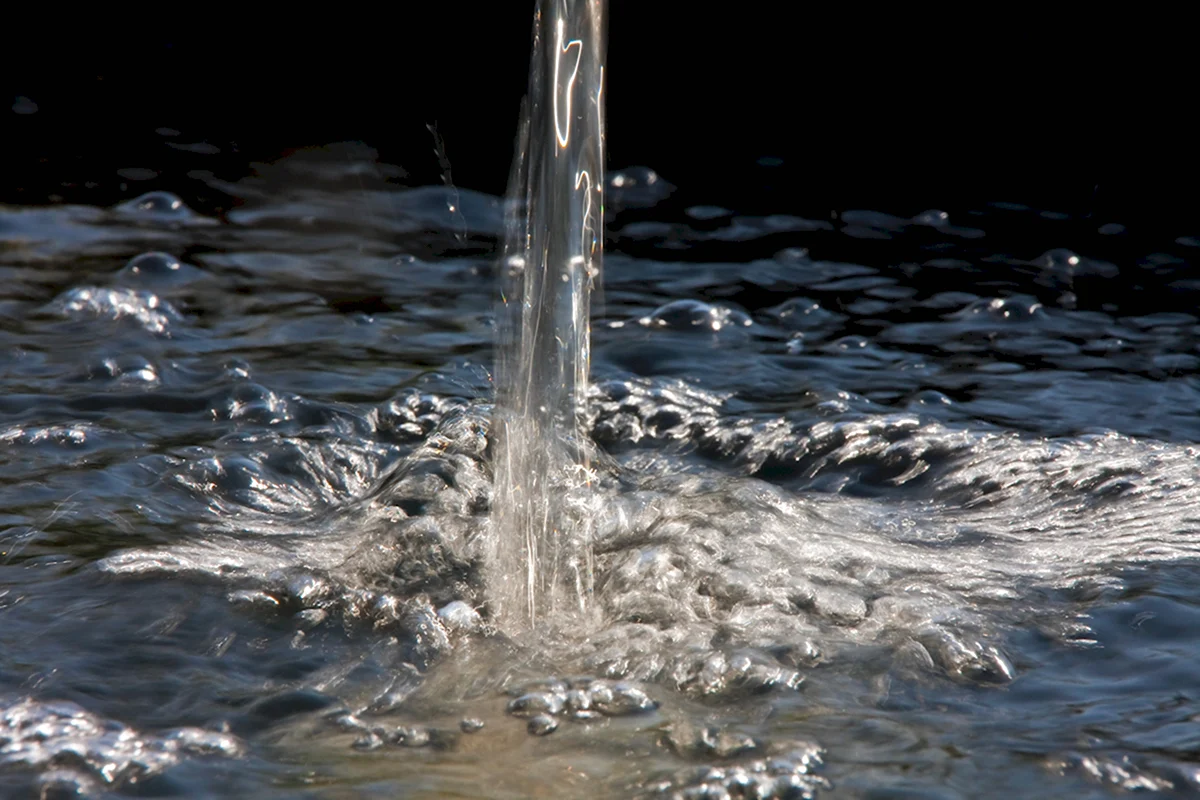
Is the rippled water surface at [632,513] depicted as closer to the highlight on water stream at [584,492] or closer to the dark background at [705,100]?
the highlight on water stream at [584,492]

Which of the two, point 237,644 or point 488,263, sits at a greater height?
point 488,263

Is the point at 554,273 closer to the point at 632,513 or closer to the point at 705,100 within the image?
the point at 632,513

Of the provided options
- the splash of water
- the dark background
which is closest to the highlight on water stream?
the splash of water

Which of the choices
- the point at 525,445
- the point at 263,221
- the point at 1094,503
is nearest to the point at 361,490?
the point at 525,445

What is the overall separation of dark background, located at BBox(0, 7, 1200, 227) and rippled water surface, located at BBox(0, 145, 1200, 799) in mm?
463

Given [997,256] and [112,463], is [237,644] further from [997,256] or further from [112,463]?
[997,256]

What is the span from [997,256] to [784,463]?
1604 millimetres

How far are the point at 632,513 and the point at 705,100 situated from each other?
10.7ft

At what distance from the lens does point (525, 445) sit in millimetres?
2516

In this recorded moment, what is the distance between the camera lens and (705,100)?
17.5 feet

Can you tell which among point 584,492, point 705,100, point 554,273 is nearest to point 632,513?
point 584,492

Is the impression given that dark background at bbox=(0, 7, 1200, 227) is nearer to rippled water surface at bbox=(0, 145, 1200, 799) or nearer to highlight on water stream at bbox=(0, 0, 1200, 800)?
highlight on water stream at bbox=(0, 0, 1200, 800)

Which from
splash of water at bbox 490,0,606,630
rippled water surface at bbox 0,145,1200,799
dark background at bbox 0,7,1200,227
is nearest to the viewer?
rippled water surface at bbox 0,145,1200,799

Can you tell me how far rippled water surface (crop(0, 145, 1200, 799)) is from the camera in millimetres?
1660
